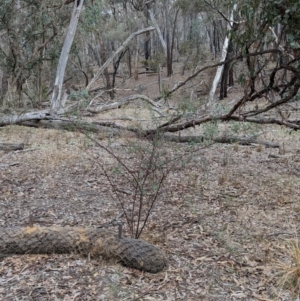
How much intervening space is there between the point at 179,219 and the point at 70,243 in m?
1.46

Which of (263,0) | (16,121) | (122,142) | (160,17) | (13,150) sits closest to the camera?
(263,0)

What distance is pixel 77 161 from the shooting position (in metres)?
7.03

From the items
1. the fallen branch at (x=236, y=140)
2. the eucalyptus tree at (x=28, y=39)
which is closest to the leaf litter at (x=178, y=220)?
the fallen branch at (x=236, y=140)

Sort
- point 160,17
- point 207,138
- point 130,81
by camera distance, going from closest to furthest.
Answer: point 207,138, point 130,81, point 160,17

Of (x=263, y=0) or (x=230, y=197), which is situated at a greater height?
(x=263, y=0)

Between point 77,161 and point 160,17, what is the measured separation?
26.3m

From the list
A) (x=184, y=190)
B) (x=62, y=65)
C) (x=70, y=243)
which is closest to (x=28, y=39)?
(x=62, y=65)

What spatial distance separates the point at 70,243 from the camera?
3.62 meters

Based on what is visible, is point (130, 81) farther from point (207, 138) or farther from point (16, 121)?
point (207, 138)

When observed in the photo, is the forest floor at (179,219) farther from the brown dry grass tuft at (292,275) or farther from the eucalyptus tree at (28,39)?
the eucalyptus tree at (28,39)

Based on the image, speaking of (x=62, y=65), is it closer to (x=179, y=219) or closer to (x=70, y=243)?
(x=179, y=219)

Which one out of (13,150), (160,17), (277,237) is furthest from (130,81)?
(277,237)

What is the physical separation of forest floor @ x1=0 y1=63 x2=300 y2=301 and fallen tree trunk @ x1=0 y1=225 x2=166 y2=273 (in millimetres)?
78

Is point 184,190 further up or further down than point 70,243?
further down
